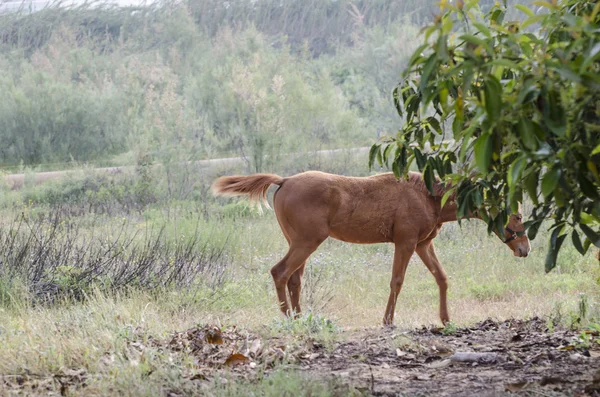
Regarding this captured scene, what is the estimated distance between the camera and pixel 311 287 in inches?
332

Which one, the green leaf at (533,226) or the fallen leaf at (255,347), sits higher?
the green leaf at (533,226)

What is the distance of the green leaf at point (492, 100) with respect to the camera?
232 centimetres

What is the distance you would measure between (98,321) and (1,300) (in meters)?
2.32

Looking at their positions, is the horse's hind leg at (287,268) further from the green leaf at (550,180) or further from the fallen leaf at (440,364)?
the green leaf at (550,180)

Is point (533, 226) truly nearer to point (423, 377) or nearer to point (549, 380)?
point (549, 380)

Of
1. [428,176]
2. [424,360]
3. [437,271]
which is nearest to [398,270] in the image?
[437,271]

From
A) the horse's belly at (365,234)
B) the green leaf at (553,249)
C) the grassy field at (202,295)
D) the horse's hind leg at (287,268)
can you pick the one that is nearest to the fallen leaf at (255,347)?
the grassy field at (202,295)

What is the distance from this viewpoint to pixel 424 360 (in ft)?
15.8

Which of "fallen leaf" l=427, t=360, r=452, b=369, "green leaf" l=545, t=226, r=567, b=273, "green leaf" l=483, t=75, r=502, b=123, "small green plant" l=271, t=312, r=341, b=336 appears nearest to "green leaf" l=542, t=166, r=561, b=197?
"green leaf" l=483, t=75, r=502, b=123

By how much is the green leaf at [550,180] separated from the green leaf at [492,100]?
32 centimetres

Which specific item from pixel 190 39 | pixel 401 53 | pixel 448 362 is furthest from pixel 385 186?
pixel 190 39

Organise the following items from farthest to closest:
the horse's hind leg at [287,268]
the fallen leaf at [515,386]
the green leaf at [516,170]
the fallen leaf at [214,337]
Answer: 1. the horse's hind leg at [287,268]
2. the fallen leaf at [214,337]
3. the fallen leaf at [515,386]
4. the green leaf at [516,170]

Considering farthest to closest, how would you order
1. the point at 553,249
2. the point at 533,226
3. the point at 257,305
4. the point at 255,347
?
the point at 257,305, the point at 255,347, the point at 533,226, the point at 553,249

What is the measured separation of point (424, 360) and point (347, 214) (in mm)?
2805
